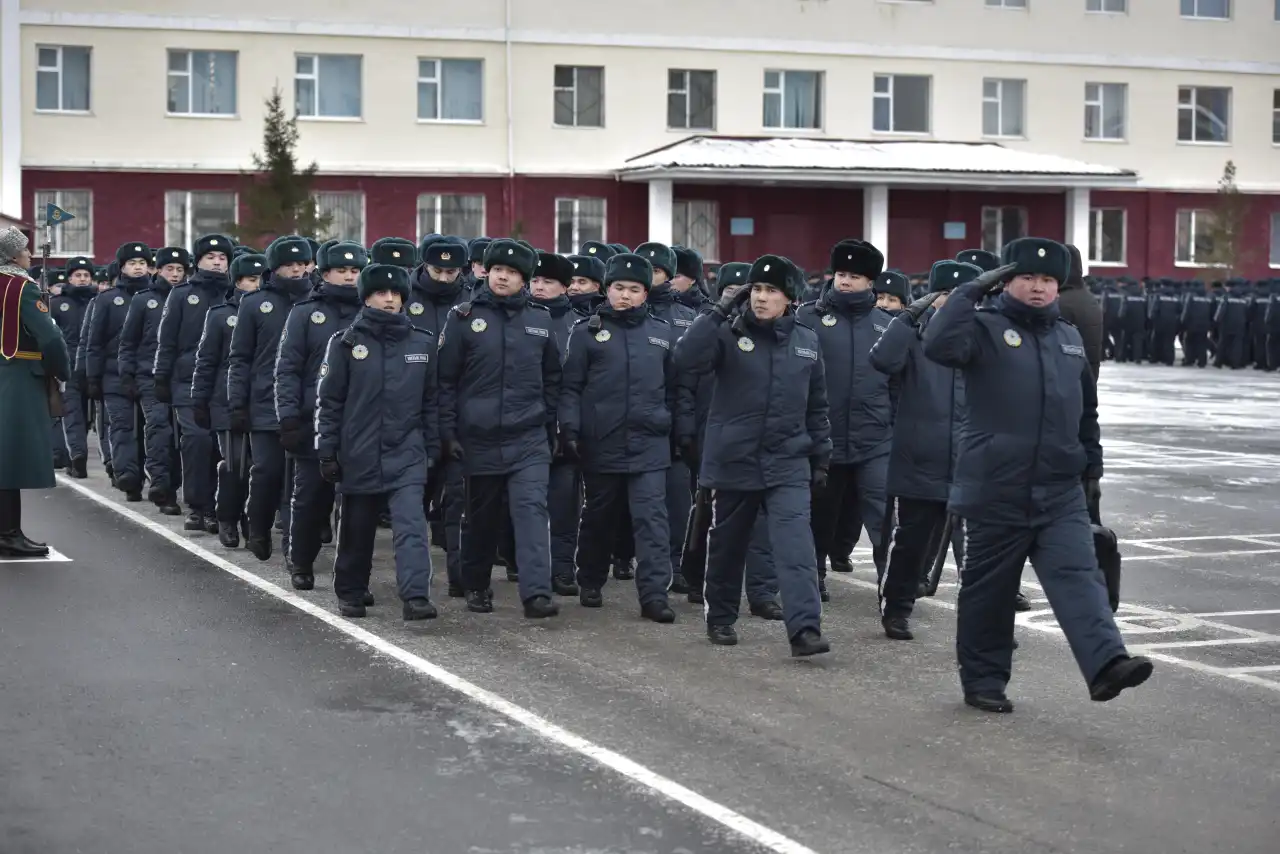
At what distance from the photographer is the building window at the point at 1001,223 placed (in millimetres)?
52469

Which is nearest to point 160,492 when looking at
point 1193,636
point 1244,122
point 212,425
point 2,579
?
point 212,425

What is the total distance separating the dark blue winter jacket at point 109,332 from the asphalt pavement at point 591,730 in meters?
5.09

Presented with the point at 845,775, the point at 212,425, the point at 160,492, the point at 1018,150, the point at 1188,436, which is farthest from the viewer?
the point at 1018,150

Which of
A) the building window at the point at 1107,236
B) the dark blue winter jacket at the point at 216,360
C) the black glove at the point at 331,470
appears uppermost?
the building window at the point at 1107,236

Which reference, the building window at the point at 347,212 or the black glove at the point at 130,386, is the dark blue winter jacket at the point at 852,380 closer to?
the black glove at the point at 130,386

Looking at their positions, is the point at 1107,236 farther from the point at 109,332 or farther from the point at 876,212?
the point at 109,332

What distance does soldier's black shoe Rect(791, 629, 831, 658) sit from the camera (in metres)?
9.66

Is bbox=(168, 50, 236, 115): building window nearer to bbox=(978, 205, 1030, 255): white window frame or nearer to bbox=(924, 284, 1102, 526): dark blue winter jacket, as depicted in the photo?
bbox=(978, 205, 1030, 255): white window frame

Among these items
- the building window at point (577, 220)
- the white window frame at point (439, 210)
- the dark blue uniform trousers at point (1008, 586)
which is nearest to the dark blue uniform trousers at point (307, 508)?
the dark blue uniform trousers at point (1008, 586)

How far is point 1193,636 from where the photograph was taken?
10.6 meters

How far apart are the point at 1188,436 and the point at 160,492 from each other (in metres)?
13.0

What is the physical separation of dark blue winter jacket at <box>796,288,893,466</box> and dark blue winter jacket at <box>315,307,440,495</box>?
2.33 metres

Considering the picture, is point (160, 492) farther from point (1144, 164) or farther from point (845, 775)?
point (1144, 164)

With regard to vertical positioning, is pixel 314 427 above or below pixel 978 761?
above
